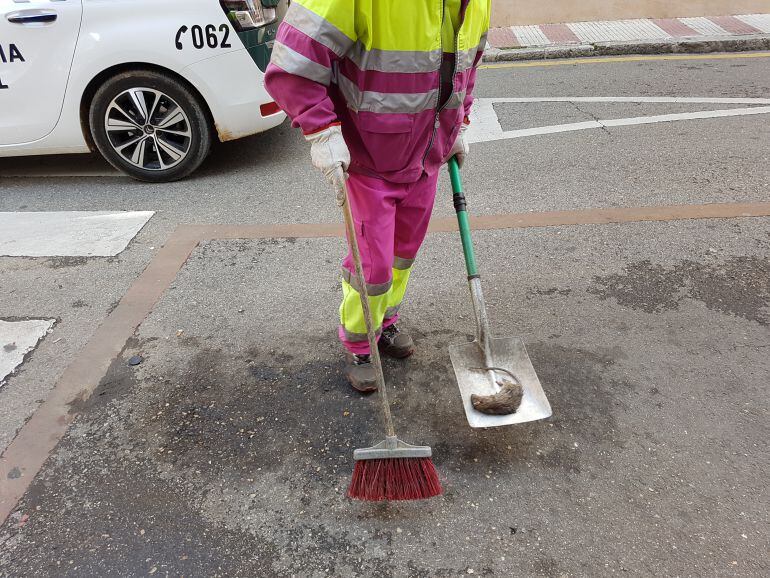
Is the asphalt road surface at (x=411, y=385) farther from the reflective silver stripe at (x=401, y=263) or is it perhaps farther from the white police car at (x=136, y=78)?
the reflective silver stripe at (x=401, y=263)

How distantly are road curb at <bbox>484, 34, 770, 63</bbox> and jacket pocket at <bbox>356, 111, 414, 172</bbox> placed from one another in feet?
21.3

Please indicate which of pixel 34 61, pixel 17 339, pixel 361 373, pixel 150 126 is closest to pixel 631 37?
pixel 150 126

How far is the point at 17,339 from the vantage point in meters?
3.07

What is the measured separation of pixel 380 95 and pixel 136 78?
3.09 metres

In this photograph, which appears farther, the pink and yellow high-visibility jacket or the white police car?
the white police car

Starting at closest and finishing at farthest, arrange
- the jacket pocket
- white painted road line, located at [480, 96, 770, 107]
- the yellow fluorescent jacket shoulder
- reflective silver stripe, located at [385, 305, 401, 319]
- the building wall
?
1. the yellow fluorescent jacket shoulder
2. the jacket pocket
3. reflective silver stripe, located at [385, 305, 401, 319]
4. white painted road line, located at [480, 96, 770, 107]
5. the building wall

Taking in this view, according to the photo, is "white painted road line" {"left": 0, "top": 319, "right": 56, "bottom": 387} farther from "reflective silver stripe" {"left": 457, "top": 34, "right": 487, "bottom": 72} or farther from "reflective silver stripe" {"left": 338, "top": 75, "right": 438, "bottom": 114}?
"reflective silver stripe" {"left": 457, "top": 34, "right": 487, "bottom": 72}

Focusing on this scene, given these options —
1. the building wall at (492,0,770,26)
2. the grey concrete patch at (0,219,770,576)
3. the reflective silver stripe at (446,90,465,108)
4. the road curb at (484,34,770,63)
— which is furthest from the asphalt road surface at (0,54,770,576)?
the building wall at (492,0,770,26)

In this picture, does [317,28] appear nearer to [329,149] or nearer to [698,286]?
[329,149]

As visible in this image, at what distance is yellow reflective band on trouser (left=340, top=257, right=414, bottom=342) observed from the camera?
251 cm

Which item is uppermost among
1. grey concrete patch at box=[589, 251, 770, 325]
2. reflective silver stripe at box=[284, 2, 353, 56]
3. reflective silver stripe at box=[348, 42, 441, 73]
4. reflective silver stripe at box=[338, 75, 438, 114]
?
reflective silver stripe at box=[284, 2, 353, 56]

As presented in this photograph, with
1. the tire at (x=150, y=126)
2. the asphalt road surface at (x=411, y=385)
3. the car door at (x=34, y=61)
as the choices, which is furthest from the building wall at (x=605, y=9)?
the car door at (x=34, y=61)

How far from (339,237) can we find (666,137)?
124 inches

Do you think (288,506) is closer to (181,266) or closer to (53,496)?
(53,496)
